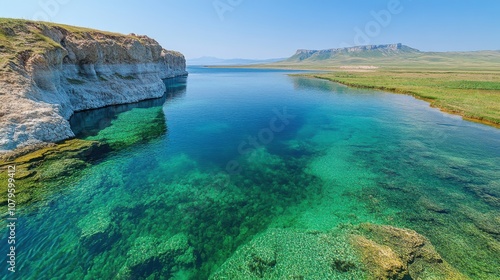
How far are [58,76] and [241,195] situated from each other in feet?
132

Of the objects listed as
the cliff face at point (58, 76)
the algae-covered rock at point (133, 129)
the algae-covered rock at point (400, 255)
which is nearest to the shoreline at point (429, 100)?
the algae-covered rock at point (400, 255)

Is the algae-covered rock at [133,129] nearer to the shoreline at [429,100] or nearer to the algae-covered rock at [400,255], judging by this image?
the algae-covered rock at [400,255]

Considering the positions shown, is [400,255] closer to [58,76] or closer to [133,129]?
[133,129]

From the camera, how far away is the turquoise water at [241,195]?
13.1 meters

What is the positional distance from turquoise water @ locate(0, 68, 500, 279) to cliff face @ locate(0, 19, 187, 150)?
590 cm

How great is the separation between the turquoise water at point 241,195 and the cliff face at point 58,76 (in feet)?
19.3

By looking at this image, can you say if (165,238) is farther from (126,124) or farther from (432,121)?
(432,121)

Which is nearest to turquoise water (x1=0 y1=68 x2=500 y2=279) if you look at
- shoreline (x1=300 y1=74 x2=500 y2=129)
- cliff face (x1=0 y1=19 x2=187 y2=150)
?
shoreline (x1=300 y1=74 x2=500 y2=129)

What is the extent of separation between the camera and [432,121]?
42250 millimetres

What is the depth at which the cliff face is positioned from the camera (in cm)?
2495

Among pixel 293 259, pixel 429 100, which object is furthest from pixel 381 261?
pixel 429 100

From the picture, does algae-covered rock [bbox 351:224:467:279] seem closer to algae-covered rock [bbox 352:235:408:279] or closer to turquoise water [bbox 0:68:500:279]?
algae-covered rock [bbox 352:235:408:279]

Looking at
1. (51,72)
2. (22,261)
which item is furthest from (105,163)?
(51,72)

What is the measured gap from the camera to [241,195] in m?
19.8
